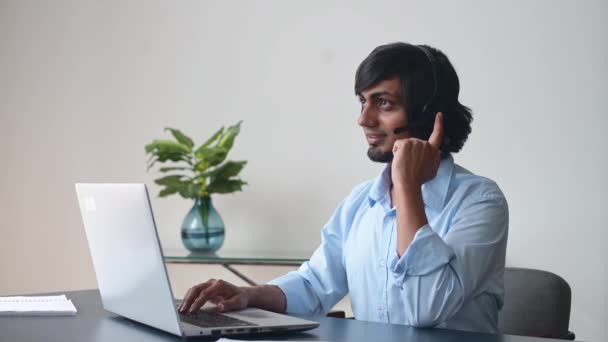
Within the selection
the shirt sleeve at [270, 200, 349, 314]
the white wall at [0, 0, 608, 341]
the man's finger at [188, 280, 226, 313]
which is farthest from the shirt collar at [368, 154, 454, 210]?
the white wall at [0, 0, 608, 341]

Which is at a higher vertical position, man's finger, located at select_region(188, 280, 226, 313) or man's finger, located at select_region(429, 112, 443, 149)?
man's finger, located at select_region(429, 112, 443, 149)

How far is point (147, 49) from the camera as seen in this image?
12.3 ft

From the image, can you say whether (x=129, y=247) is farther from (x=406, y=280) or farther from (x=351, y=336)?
(x=406, y=280)

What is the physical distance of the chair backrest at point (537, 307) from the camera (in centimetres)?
211

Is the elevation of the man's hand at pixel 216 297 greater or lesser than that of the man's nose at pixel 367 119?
lesser

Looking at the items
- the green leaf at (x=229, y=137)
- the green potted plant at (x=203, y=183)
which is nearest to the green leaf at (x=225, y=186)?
the green potted plant at (x=203, y=183)

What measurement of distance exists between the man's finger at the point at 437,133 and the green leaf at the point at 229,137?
1.38 metres

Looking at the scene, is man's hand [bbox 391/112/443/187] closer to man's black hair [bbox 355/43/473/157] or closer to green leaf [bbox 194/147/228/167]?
man's black hair [bbox 355/43/473/157]

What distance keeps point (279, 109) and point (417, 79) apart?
1.48 metres

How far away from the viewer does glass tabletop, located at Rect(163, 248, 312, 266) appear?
10.0 feet

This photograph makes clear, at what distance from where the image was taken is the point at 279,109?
3443 mm

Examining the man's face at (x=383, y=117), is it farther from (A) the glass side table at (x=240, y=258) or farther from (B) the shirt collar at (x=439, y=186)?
(A) the glass side table at (x=240, y=258)

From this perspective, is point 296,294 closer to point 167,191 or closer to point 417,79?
point 417,79

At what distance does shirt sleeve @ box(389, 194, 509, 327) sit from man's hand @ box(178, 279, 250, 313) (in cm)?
35
